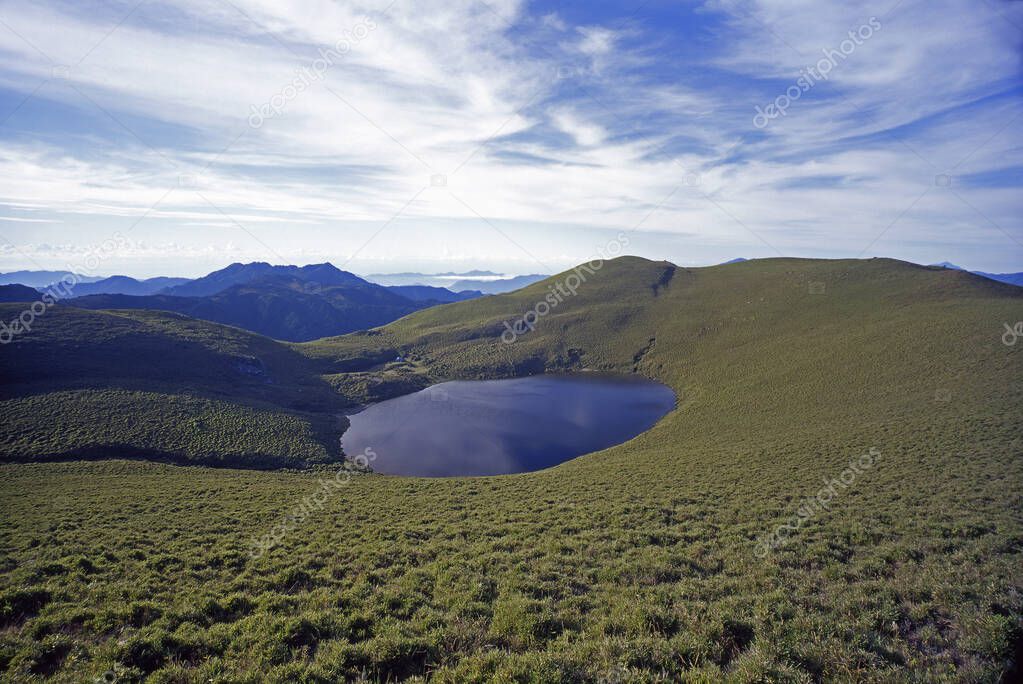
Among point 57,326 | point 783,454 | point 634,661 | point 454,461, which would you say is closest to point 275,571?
point 634,661

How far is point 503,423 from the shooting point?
47719mm

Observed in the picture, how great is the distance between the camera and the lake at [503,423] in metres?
36.6

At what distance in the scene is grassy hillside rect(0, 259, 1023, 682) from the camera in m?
7.46

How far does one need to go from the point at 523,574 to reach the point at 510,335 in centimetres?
8146

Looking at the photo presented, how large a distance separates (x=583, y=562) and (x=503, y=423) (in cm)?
3547
